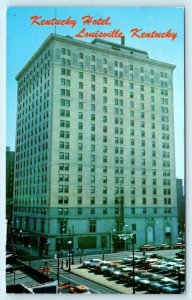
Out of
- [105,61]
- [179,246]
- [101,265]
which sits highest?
[105,61]

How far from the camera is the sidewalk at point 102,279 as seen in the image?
582 cm

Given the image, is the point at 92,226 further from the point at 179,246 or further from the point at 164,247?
the point at 179,246

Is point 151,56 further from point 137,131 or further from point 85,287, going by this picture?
point 85,287

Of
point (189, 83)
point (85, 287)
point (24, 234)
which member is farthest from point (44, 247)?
point (189, 83)

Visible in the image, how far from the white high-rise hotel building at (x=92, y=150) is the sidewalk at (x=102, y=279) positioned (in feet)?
1.56

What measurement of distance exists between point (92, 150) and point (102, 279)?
102 inches

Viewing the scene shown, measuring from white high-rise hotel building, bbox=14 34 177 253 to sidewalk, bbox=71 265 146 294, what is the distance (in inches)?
18.7

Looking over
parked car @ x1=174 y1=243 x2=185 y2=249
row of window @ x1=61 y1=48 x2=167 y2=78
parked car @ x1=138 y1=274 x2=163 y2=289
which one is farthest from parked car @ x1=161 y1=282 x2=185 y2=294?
row of window @ x1=61 y1=48 x2=167 y2=78

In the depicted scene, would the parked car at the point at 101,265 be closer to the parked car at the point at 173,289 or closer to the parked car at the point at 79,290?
the parked car at the point at 79,290

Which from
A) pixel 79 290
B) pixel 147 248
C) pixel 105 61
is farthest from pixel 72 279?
pixel 105 61

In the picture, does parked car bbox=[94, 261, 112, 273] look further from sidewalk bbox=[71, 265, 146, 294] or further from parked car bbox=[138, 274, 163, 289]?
parked car bbox=[138, 274, 163, 289]

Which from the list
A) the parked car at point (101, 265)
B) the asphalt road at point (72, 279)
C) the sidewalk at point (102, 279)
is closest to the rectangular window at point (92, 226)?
the parked car at point (101, 265)

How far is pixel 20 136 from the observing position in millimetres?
6688

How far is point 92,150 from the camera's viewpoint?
281 inches
